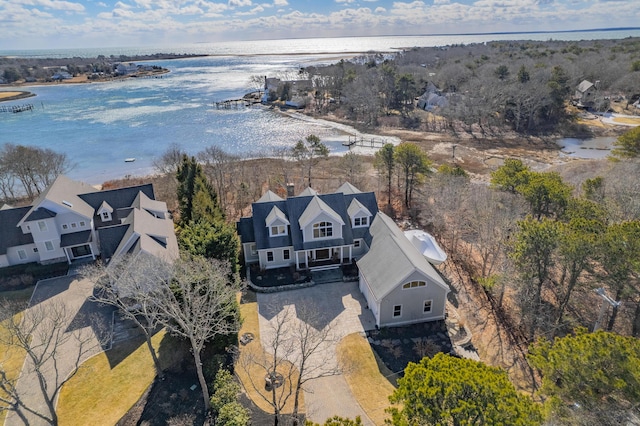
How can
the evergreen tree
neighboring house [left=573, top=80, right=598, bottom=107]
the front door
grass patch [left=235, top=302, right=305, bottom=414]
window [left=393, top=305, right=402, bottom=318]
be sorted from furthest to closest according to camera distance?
neighboring house [left=573, top=80, right=598, bottom=107] < the front door < window [left=393, top=305, right=402, bottom=318] < grass patch [left=235, top=302, right=305, bottom=414] < the evergreen tree

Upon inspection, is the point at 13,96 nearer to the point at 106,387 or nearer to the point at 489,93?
the point at 106,387

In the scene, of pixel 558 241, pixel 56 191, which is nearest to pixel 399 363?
pixel 558 241

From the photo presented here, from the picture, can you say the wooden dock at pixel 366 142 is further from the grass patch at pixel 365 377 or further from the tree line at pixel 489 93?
the grass patch at pixel 365 377

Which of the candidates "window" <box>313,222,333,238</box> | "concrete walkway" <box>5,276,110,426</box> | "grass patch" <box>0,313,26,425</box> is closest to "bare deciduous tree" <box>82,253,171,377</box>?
"concrete walkway" <box>5,276,110,426</box>

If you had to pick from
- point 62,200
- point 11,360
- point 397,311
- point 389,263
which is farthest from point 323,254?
point 62,200

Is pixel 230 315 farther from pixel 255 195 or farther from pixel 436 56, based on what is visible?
pixel 436 56

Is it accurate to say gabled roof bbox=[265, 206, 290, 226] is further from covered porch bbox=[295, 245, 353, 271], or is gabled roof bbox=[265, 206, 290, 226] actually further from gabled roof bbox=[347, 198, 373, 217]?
gabled roof bbox=[347, 198, 373, 217]
